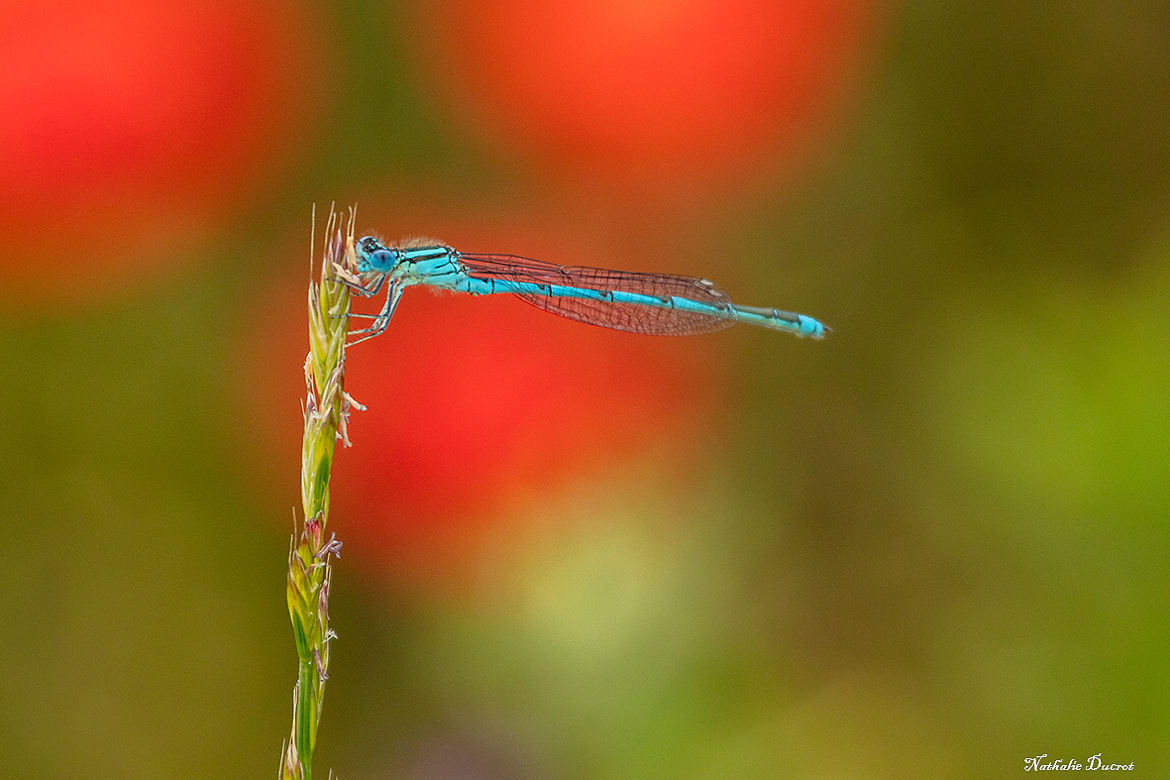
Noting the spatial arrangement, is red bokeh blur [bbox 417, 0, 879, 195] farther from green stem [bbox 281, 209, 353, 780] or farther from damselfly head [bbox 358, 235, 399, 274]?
green stem [bbox 281, 209, 353, 780]

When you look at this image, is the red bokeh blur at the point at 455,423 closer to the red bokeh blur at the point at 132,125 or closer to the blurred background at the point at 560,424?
the blurred background at the point at 560,424

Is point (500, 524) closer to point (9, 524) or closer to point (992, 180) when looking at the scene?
point (9, 524)

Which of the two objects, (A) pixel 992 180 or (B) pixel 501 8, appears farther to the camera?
(A) pixel 992 180

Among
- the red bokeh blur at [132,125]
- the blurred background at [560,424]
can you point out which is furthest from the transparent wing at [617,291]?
the red bokeh blur at [132,125]

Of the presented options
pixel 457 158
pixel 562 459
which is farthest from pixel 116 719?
pixel 457 158

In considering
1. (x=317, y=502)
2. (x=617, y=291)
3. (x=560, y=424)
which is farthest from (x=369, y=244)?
(x=317, y=502)

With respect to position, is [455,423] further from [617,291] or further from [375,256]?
[617,291]
